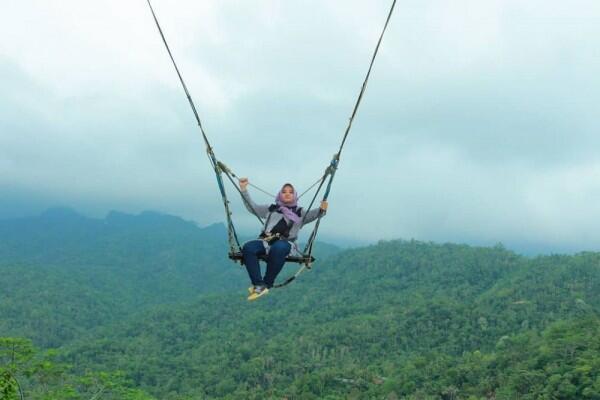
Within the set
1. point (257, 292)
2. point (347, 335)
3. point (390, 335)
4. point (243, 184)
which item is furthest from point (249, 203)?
point (347, 335)

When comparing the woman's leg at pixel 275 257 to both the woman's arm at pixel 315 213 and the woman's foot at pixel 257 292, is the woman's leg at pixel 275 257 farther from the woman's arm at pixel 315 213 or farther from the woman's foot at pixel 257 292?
the woman's arm at pixel 315 213

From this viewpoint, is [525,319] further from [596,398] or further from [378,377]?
[596,398]

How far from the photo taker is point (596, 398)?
41031 mm

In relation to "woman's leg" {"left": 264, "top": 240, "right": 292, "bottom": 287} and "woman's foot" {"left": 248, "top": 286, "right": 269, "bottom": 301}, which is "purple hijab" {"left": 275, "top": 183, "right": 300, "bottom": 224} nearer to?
"woman's leg" {"left": 264, "top": 240, "right": 292, "bottom": 287}

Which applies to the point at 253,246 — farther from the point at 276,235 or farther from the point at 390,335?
the point at 390,335

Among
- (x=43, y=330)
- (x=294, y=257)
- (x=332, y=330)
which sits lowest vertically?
(x=43, y=330)

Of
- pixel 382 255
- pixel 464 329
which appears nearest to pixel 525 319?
pixel 464 329

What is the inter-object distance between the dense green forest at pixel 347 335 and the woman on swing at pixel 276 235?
7.38 m

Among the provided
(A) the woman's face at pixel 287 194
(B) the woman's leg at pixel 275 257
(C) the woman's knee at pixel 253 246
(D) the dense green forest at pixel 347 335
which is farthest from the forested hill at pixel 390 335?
(C) the woman's knee at pixel 253 246

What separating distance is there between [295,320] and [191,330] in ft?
71.3

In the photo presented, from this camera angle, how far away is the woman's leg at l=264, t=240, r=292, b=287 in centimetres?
706

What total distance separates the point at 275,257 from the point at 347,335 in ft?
281

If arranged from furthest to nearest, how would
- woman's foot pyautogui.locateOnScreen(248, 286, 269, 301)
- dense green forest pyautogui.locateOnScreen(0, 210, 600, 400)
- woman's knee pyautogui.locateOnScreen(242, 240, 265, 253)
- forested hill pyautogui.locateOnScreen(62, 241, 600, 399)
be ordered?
forested hill pyautogui.locateOnScreen(62, 241, 600, 399), dense green forest pyautogui.locateOnScreen(0, 210, 600, 400), woman's knee pyautogui.locateOnScreen(242, 240, 265, 253), woman's foot pyautogui.locateOnScreen(248, 286, 269, 301)

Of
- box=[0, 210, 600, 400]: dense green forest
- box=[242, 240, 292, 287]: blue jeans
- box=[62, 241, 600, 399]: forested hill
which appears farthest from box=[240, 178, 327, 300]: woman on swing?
box=[62, 241, 600, 399]: forested hill
